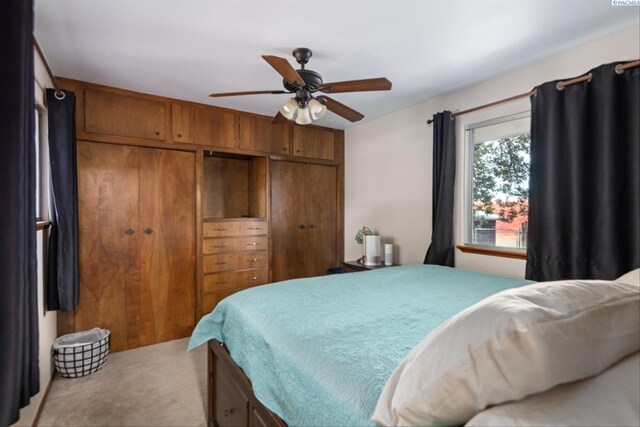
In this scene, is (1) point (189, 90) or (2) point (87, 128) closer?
(2) point (87, 128)

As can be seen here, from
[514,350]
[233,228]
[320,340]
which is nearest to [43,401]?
[233,228]

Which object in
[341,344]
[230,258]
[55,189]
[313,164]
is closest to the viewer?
[341,344]

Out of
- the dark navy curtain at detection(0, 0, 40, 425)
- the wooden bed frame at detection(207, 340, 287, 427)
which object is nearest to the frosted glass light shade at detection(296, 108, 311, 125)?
the dark navy curtain at detection(0, 0, 40, 425)

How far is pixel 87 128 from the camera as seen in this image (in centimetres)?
285

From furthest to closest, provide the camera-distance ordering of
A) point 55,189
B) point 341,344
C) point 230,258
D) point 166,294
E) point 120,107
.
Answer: point 230,258
point 166,294
point 120,107
point 55,189
point 341,344

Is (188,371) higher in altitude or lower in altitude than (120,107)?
lower

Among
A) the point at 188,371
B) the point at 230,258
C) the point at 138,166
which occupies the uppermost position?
the point at 138,166

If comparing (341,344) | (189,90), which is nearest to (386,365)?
(341,344)

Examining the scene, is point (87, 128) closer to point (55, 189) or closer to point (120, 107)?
point (120, 107)

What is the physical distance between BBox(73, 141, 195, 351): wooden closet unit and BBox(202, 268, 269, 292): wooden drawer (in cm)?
17

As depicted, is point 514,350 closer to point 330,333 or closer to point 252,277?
point 330,333

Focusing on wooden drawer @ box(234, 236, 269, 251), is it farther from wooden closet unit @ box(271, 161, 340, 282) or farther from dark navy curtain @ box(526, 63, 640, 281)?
dark navy curtain @ box(526, 63, 640, 281)

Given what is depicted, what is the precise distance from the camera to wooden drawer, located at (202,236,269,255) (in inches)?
135

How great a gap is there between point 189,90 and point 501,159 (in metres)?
2.92
